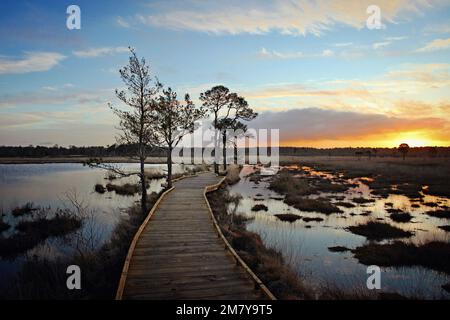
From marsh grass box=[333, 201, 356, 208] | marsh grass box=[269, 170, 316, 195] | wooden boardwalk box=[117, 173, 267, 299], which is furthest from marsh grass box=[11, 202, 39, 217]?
marsh grass box=[333, 201, 356, 208]

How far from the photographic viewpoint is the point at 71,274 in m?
10.0

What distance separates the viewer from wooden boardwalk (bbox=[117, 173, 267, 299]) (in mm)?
6746

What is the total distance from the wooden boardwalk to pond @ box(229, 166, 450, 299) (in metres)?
3.60

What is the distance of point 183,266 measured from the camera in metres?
8.22

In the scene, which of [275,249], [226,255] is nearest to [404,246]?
[275,249]

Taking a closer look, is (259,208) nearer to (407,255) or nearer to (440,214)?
(407,255)

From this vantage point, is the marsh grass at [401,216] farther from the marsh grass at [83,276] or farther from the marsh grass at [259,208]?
the marsh grass at [83,276]

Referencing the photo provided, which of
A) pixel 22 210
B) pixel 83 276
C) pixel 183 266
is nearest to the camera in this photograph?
pixel 183 266

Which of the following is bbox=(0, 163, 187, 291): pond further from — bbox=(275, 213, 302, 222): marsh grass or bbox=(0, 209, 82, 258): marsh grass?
bbox=(275, 213, 302, 222): marsh grass

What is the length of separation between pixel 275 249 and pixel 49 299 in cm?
893

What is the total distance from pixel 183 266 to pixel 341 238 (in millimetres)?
10912

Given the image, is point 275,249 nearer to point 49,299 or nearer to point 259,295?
point 259,295

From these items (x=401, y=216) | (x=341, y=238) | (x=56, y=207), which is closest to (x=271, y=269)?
(x=341, y=238)
